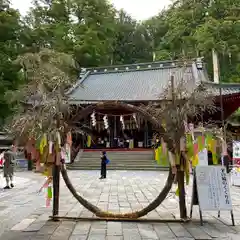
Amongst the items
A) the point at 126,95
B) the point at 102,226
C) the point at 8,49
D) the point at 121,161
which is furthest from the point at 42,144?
the point at 8,49

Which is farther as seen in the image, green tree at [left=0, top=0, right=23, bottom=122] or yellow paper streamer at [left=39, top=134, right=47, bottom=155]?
green tree at [left=0, top=0, right=23, bottom=122]

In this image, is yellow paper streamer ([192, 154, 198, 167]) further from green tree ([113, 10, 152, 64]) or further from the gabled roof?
green tree ([113, 10, 152, 64])

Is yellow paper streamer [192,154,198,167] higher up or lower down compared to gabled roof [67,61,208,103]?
lower down

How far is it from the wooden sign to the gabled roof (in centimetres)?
1929

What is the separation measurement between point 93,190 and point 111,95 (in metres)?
18.2

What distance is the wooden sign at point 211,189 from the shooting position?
6277 millimetres

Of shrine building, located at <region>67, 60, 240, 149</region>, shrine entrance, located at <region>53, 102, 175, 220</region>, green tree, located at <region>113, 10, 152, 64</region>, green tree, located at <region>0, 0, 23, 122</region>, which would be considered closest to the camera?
shrine entrance, located at <region>53, 102, 175, 220</region>

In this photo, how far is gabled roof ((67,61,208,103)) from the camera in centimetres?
2823

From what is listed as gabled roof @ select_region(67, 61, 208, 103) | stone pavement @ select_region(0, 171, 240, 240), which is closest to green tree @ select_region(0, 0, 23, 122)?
gabled roof @ select_region(67, 61, 208, 103)

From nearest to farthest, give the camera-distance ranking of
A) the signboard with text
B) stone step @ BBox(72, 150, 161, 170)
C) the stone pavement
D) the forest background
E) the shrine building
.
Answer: the stone pavement < the signboard with text < stone step @ BBox(72, 150, 161, 170) < the shrine building < the forest background

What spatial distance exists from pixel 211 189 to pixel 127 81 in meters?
26.3

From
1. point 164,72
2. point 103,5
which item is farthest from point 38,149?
point 103,5

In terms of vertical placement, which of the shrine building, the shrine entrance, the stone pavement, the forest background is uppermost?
the forest background

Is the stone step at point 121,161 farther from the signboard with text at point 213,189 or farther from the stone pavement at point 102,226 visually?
the signboard with text at point 213,189
